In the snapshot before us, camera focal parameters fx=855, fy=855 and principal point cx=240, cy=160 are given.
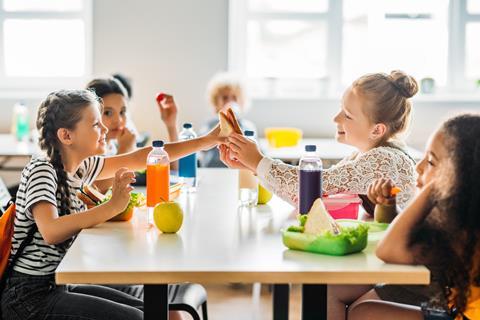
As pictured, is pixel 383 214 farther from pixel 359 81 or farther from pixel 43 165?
pixel 43 165

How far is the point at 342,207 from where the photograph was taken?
2342 millimetres

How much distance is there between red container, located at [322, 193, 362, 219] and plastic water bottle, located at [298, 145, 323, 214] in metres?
0.09

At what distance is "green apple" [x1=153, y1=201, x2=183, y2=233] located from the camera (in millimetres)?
2125

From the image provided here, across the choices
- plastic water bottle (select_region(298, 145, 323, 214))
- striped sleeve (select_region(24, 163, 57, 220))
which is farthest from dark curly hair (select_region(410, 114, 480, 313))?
striped sleeve (select_region(24, 163, 57, 220))

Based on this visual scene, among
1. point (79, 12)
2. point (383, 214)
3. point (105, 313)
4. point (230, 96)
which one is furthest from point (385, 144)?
point (79, 12)

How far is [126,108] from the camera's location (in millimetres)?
3371

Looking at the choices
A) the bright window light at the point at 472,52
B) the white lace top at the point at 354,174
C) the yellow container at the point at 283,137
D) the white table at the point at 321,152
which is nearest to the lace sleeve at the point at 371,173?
the white lace top at the point at 354,174

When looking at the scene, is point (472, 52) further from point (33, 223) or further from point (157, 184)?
point (33, 223)

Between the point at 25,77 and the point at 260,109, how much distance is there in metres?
1.54

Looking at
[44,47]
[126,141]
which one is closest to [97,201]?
[126,141]

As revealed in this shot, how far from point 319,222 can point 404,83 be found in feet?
2.59

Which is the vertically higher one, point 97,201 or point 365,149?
point 365,149

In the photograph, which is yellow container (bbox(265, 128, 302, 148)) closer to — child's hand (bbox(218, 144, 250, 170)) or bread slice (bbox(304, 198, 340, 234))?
child's hand (bbox(218, 144, 250, 170))

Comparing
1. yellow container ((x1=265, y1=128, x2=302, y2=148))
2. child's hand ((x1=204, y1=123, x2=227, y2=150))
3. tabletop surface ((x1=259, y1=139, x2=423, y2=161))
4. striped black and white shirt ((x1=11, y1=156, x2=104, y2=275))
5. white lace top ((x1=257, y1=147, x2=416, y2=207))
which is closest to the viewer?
striped black and white shirt ((x1=11, y1=156, x2=104, y2=275))
